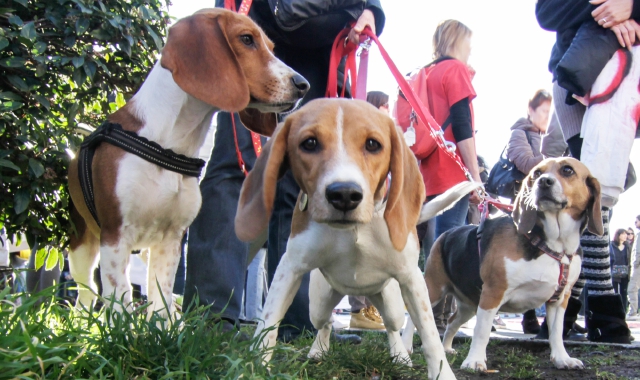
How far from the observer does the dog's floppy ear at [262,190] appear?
7.77 ft

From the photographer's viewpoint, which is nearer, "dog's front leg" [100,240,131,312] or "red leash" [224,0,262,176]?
"dog's front leg" [100,240,131,312]

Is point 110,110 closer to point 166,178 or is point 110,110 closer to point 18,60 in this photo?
point 18,60

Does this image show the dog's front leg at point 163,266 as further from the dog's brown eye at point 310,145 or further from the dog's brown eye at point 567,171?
the dog's brown eye at point 567,171

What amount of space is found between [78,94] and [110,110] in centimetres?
33

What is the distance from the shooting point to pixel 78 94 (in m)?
3.51

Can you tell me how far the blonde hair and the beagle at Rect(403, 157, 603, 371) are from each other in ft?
5.64

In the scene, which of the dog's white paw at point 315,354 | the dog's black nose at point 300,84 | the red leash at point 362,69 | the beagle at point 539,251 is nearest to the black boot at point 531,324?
the beagle at point 539,251

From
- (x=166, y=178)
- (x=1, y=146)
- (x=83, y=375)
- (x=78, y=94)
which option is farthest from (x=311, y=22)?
(x=83, y=375)

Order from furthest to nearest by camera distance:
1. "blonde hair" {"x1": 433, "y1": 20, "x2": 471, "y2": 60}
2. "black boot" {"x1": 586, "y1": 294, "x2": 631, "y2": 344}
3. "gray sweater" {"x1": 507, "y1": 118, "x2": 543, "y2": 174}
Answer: "gray sweater" {"x1": 507, "y1": 118, "x2": 543, "y2": 174} < "blonde hair" {"x1": 433, "y1": 20, "x2": 471, "y2": 60} < "black boot" {"x1": 586, "y1": 294, "x2": 631, "y2": 344}

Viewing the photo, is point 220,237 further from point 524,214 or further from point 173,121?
point 524,214

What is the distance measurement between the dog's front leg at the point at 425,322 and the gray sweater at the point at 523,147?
3955 mm

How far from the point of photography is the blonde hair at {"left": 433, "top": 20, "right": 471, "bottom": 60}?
543cm

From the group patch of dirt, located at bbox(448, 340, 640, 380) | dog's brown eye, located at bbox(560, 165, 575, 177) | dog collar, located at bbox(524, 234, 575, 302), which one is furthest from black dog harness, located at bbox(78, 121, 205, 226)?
dog's brown eye, located at bbox(560, 165, 575, 177)

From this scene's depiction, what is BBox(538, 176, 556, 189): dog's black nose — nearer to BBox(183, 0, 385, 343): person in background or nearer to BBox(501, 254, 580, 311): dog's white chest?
BBox(501, 254, 580, 311): dog's white chest
